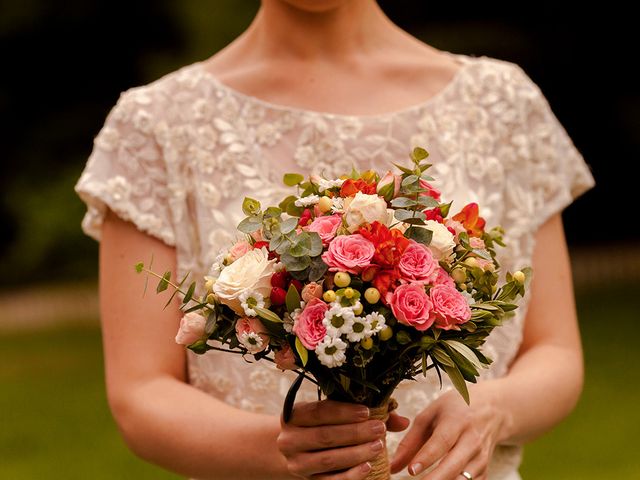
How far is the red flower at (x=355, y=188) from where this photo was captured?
2.41 meters

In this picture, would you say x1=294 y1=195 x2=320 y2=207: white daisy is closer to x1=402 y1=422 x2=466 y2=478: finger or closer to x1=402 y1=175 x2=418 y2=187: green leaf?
x1=402 y1=175 x2=418 y2=187: green leaf

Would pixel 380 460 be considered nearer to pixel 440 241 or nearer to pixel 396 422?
pixel 396 422

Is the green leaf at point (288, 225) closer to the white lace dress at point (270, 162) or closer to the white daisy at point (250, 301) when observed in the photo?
the white daisy at point (250, 301)

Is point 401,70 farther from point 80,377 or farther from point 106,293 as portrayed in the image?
point 80,377

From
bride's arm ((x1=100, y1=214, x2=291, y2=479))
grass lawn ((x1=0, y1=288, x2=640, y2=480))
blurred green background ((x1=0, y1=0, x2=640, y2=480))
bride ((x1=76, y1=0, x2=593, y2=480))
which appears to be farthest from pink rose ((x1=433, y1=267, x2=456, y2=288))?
blurred green background ((x1=0, y1=0, x2=640, y2=480))

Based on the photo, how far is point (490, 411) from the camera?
2924mm

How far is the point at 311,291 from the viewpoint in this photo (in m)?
2.26

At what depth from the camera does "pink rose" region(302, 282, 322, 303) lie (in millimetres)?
2260

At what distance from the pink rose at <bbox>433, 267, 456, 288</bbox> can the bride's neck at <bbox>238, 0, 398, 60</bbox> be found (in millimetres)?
1198

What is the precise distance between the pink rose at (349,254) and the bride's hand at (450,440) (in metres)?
0.63

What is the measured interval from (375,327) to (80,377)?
840 cm

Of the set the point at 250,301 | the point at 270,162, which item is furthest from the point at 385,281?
the point at 270,162

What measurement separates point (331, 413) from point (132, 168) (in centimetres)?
109

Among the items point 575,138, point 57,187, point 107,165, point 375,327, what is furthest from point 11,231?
point 375,327
